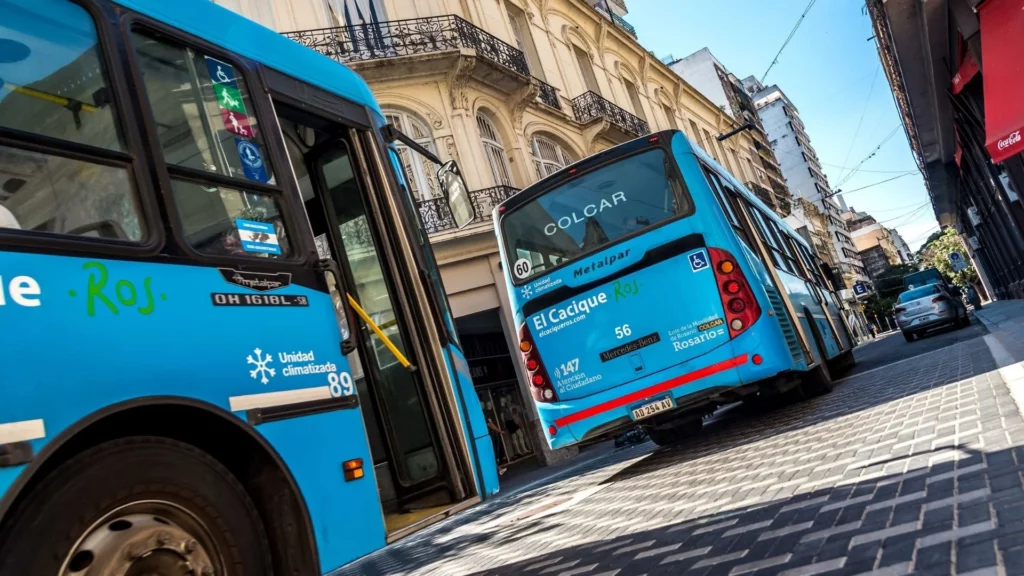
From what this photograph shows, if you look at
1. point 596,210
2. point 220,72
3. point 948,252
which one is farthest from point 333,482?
point 948,252

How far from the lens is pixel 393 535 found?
3.79 m

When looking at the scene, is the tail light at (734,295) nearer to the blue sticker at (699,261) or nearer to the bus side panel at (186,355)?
the blue sticker at (699,261)

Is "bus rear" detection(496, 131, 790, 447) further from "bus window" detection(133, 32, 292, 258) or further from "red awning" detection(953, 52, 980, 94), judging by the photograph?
"red awning" detection(953, 52, 980, 94)

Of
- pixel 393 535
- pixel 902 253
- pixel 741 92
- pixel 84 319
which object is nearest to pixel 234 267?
pixel 84 319

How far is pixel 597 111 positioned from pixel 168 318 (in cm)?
2326

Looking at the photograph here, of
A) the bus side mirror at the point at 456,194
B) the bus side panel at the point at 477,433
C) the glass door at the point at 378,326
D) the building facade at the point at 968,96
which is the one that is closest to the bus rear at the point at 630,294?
the bus side mirror at the point at 456,194

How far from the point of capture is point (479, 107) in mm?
19625

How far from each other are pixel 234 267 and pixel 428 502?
208 centimetres

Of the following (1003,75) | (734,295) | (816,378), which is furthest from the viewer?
(816,378)

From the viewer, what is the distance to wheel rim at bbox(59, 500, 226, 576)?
2395 millimetres

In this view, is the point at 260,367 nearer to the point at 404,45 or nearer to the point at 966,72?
the point at 966,72

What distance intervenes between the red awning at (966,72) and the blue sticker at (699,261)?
23.3 ft

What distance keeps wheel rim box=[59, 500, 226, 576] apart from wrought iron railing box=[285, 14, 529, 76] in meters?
15.1

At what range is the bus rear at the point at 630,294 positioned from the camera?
285 inches
